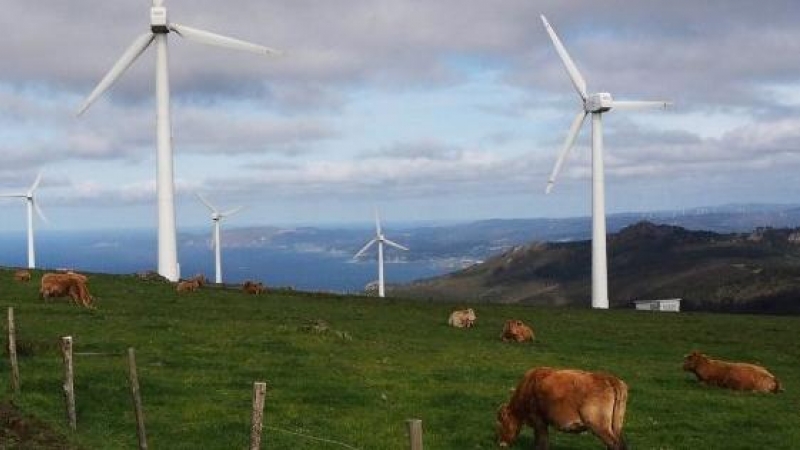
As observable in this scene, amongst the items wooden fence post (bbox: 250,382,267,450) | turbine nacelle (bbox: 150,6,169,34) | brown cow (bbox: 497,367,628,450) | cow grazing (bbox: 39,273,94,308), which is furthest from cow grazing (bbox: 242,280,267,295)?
wooden fence post (bbox: 250,382,267,450)

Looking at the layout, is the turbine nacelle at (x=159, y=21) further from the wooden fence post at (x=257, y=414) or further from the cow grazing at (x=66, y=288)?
A: the wooden fence post at (x=257, y=414)

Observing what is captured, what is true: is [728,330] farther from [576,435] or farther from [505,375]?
[576,435]

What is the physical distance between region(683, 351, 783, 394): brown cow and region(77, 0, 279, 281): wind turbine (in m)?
44.1

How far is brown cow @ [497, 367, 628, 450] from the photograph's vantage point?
1675 centimetres

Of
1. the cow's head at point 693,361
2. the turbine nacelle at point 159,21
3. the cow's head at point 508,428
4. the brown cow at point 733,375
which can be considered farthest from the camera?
the turbine nacelle at point 159,21

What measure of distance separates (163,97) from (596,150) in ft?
126

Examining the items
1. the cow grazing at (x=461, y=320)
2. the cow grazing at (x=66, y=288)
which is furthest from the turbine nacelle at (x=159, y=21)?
the cow grazing at (x=461, y=320)

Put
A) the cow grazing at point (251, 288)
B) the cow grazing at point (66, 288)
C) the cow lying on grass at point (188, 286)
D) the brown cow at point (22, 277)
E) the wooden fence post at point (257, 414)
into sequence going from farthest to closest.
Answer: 1. the cow grazing at point (251, 288)
2. the cow lying on grass at point (188, 286)
3. the brown cow at point (22, 277)
4. the cow grazing at point (66, 288)
5. the wooden fence post at point (257, 414)

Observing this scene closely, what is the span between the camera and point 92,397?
74.8 feet

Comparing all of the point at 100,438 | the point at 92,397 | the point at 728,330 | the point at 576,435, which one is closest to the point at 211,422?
the point at 100,438

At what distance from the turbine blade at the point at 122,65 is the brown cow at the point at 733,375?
52.8 m

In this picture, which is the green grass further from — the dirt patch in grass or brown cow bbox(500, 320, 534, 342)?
brown cow bbox(500, 320, 534, 342)

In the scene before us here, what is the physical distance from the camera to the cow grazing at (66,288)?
4141 cm

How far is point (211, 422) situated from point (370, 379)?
6.88 m
